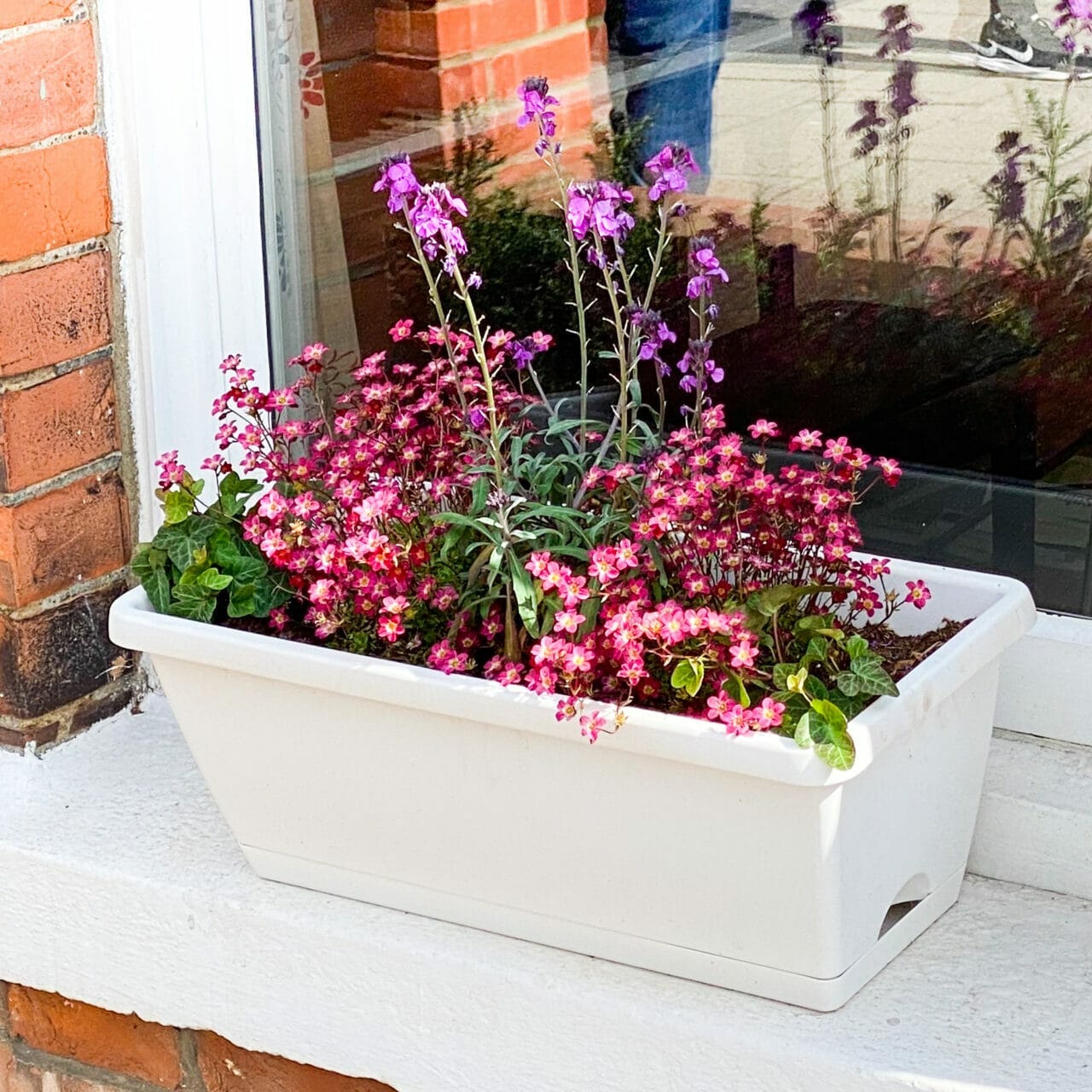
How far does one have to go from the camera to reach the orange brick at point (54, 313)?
1521 mm

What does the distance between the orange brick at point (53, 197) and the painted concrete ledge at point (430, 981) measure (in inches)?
19.2

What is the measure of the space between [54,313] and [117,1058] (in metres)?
0.70

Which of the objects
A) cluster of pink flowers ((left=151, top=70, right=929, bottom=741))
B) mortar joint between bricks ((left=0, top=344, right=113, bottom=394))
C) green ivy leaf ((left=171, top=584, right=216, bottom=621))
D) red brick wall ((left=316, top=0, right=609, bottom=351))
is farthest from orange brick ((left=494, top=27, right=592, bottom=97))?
green ivy leaf ((left=171, top=584, right=216, bottom=621))

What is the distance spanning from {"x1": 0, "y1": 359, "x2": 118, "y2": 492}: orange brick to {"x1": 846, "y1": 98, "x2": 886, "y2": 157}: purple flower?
719mm

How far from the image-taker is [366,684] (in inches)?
50.0

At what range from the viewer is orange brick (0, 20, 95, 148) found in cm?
149

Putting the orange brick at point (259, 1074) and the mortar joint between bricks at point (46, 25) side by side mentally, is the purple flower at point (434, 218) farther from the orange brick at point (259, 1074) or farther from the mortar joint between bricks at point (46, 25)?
the orange brick at point (259, 1074)

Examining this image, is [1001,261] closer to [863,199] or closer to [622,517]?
[863,199]

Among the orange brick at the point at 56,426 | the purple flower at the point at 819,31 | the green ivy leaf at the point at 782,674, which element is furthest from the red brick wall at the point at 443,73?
the green ivy leaf at the point at 782,674

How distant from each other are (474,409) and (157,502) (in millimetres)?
444

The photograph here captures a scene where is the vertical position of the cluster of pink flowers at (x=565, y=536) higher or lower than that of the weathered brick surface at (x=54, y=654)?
higher

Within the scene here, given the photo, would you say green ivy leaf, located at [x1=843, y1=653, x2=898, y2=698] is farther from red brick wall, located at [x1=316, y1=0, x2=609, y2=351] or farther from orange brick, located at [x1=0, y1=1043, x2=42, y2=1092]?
orange brick, located at [x1=0, y1=1043, x2=42, y2=1092]

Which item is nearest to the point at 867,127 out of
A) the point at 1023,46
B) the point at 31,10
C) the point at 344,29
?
the point at 1023,46

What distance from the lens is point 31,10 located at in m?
1.49
